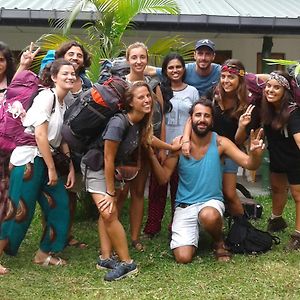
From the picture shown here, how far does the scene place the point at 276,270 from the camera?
5.00 m

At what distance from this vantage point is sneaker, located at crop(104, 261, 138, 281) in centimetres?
476

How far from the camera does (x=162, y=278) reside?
4.86 m

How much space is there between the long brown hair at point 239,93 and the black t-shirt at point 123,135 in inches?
39.2

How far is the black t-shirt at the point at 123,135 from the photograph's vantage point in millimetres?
4621

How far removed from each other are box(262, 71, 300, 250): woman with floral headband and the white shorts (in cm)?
78

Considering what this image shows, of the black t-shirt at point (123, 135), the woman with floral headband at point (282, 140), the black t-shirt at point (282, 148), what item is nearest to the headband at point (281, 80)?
the woman with floral headband at point (282, 140)

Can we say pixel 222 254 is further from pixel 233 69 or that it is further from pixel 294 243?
pixel 233 69

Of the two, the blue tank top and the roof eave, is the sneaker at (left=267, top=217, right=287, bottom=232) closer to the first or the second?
the blue tank top

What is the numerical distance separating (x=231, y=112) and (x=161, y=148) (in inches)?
28.8

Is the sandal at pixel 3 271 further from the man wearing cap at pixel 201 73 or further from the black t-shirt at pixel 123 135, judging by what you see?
the man wearing cap at pixel 201 73

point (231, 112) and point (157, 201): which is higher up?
point (231, 112)

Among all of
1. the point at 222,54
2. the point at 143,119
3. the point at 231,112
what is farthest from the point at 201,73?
the point at 222,54

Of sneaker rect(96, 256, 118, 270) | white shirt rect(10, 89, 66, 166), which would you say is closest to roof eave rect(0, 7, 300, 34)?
white shirt rect(10, 89, 66, 166)

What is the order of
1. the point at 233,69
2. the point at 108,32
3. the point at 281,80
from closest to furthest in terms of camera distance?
the point at 281,80 < the point at 233,69 < the point at 108,32
